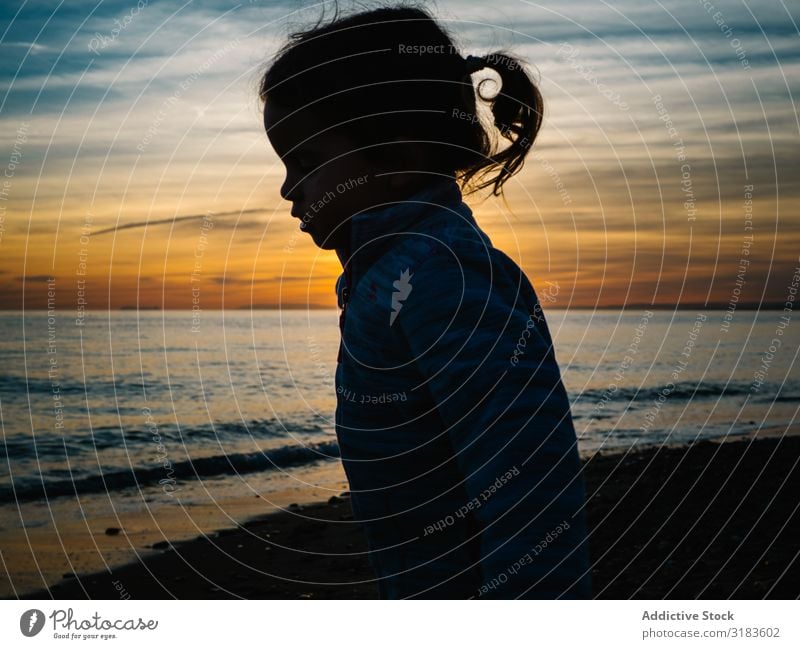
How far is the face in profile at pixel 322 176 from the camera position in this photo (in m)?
1.31

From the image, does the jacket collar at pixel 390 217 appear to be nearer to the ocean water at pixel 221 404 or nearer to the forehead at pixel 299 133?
the forehead at pixel 299 133

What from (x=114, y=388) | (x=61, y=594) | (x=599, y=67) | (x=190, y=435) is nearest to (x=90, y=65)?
(x=599, y=67)

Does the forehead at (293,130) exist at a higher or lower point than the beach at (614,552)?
higher

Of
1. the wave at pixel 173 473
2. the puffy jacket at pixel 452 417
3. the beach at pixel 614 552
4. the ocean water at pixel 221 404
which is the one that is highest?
the puffy jacket at pixel 452 417

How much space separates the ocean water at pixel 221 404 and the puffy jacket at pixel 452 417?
23.0 feet

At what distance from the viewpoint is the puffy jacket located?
35.5 inches

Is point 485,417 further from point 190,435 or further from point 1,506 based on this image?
point 190,435

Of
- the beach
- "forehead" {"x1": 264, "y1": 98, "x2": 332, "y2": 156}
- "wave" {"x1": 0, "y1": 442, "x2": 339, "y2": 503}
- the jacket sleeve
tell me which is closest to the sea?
"wave" {"x1": 0, "y1": 442, "x2": 339, "y2": 503}

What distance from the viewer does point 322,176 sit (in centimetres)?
132

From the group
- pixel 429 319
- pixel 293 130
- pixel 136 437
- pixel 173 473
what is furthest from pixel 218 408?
pixel 429 319

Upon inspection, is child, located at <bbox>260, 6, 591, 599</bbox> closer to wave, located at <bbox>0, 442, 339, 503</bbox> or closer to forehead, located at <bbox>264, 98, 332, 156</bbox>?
forehead, located at <bbox>264, 98, 332, 156</bbox>

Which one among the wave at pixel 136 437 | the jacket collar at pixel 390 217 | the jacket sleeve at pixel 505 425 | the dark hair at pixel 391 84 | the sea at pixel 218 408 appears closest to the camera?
the jacket sleeve at pixel 505 425

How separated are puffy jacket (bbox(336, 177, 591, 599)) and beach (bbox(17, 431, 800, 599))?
4.24 meters

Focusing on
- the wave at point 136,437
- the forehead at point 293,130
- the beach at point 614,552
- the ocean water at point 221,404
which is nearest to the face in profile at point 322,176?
the forehead at point 293,130
